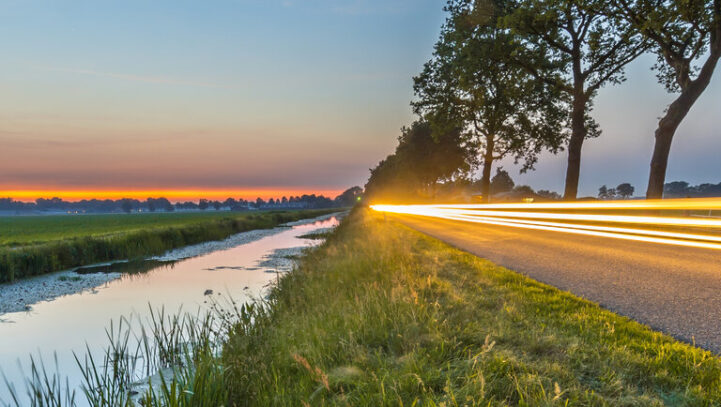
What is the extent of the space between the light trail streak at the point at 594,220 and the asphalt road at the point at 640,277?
0.39 metres

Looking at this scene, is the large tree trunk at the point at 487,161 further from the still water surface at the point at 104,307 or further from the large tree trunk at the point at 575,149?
the still water surface at the point at 104,307

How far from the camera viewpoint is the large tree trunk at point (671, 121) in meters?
14.0

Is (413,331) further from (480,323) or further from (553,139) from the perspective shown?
(553,139)

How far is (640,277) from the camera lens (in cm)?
609

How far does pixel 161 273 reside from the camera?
15.8m

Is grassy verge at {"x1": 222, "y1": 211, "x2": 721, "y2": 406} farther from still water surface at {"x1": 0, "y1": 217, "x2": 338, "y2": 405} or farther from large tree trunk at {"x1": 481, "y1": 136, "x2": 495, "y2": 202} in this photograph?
large tree trunk at {"x1": 481, "y1": 136, "x2": 495, "y2": 202}

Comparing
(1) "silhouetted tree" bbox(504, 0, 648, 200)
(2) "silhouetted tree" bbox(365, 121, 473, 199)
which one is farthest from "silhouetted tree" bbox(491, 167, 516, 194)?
(1) "silhouetted tree" bbox(504, 0, 648, 200)

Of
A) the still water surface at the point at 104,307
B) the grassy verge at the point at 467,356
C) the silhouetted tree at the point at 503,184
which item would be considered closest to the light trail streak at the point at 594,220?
the grassy verge at the point at 467,356

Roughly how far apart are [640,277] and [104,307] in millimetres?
13646

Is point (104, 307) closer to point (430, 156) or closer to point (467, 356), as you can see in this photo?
point (467, 356)

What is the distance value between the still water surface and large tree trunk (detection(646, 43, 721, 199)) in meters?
16.8

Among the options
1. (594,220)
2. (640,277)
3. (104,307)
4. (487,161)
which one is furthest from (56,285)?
(487,161)

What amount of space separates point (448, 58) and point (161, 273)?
2099cm

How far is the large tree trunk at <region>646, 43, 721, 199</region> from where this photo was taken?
14.0 m
